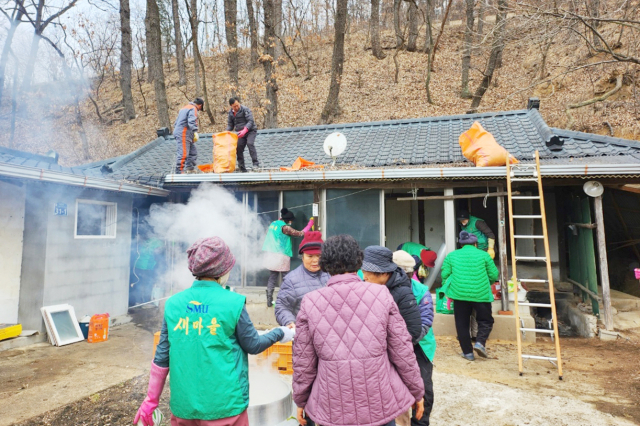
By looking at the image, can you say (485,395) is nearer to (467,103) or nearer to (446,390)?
(446,390)

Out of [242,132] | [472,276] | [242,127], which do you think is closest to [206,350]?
[472,276]

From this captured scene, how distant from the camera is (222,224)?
8.27 meters

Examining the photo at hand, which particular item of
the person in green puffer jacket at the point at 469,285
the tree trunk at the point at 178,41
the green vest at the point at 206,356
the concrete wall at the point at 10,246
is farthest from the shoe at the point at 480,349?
the tree trunk at the point at 178,41

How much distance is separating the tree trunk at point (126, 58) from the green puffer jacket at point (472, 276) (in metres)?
21.9

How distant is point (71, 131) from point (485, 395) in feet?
89.5

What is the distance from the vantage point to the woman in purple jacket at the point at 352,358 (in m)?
2.06

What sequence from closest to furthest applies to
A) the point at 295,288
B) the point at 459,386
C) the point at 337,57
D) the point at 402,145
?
the point at 295,288 < the point at 459,386 < the point at 402,145 < the point at 337,57

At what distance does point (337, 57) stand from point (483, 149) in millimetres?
10367

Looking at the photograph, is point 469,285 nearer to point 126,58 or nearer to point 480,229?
point 480,229

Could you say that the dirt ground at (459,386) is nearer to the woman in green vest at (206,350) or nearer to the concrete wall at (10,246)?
the concrete wall at (10,246)

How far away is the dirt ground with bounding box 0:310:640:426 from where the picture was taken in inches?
157

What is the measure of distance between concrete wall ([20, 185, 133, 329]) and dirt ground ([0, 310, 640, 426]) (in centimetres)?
94

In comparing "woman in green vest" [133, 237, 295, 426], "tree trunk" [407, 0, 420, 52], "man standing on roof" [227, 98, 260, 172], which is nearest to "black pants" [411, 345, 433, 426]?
"woman in green vest" [133, 237, 295, 426]

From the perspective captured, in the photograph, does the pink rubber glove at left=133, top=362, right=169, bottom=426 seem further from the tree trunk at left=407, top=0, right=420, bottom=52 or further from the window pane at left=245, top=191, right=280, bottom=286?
the tree trunk at left=407, top=0, right=420, bottom=52
